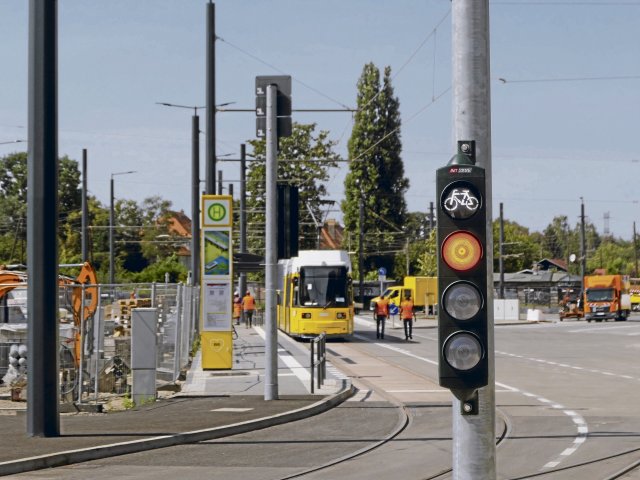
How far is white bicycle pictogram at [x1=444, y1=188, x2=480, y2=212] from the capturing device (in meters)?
7.46

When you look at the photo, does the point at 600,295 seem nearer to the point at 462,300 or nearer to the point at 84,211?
the point at 84,211

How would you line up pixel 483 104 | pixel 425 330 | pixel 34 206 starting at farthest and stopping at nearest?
pixel 425 330 → pixel 34 206 → pixel 483 104

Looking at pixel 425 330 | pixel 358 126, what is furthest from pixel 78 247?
pixel 425 330

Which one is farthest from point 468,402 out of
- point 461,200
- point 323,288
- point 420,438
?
point 323,288

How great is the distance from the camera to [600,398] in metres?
22.0

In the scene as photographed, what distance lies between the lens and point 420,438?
16.0 meters

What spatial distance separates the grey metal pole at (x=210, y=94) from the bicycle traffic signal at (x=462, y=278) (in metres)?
32.1

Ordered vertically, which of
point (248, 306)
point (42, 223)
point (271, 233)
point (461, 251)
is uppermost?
point (271, 233)

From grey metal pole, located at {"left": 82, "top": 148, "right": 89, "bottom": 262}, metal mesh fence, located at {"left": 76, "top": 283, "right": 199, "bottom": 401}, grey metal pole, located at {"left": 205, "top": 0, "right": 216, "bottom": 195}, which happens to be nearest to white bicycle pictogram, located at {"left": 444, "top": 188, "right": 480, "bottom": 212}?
metal mesh fence, located at {"left": 76, "top": 283, "right": 199, "bottom": 401}

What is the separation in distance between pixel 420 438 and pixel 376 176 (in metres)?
94.7

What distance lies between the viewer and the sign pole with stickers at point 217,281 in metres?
27.4

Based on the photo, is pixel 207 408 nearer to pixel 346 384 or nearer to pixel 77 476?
pixel 346 384

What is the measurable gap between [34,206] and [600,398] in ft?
37.1

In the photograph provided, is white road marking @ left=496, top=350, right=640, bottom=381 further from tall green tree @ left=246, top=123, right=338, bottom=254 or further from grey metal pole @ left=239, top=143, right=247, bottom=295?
tall green tree @ left=246, top=123, right=338, bottom=254
